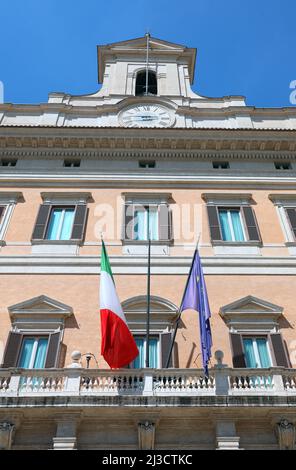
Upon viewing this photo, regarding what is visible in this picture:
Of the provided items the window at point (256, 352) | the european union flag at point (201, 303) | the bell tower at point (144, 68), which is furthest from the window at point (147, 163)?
the window at point (256, 352)

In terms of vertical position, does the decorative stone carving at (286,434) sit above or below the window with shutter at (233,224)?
below

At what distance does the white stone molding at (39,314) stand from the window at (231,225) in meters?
5.34

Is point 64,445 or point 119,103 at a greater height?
point 119,103

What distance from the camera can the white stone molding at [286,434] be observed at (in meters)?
9.35

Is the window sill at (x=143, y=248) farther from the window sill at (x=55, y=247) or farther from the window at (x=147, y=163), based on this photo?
the window at (x=147, y=163)

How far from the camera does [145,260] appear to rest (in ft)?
46.6

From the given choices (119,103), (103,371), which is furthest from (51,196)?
(103,371)

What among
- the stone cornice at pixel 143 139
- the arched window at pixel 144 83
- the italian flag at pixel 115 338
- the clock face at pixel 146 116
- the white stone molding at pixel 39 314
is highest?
the arched window at pixel 144 83

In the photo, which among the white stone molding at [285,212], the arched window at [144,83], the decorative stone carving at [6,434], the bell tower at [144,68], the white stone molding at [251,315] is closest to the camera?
the decorative stone carving at [6,434]

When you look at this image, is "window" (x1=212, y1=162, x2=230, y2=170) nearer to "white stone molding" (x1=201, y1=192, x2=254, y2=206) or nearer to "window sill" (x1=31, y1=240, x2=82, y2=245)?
"white stone molding" (x1=201, y1=192, x2=254, y2=206)

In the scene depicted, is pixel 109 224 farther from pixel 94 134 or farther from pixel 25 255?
pixel 94 134

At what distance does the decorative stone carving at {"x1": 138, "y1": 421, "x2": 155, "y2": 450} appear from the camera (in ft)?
30.8
